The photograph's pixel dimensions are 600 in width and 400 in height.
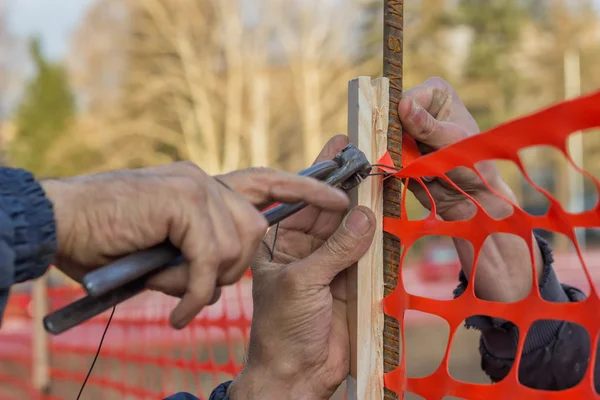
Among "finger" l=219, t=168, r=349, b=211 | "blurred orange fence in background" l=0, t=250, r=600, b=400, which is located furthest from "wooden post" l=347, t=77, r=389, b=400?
"blurred orange fence in background" l=0, t=250, r=600, b=400

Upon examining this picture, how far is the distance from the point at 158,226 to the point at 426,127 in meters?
0.82

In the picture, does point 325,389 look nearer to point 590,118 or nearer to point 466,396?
point 466,396

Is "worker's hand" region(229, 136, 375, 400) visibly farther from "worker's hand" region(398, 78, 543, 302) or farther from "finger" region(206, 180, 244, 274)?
"finger" region(206, 180, 244, 274)

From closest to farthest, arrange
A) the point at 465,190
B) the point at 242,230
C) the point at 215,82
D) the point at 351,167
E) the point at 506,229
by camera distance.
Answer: the point at 242,230
the point at 506,229
the point at 351,167
the point at 465,190
the point at 215,82

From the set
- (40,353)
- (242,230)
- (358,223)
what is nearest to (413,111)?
(358,223)

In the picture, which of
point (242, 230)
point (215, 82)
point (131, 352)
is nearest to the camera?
point (242, 230)

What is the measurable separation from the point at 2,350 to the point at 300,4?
15857 mm

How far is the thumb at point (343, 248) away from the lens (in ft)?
4.87

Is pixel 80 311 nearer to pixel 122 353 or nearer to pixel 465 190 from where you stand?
pixel 465 190

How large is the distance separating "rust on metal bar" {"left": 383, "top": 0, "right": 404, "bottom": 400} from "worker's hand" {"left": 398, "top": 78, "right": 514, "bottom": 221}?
0.03m

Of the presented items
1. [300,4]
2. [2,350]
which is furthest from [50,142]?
[2,350]

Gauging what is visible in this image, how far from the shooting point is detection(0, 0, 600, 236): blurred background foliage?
22.8m

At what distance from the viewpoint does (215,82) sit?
23859mm

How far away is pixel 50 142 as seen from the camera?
23.9 m
